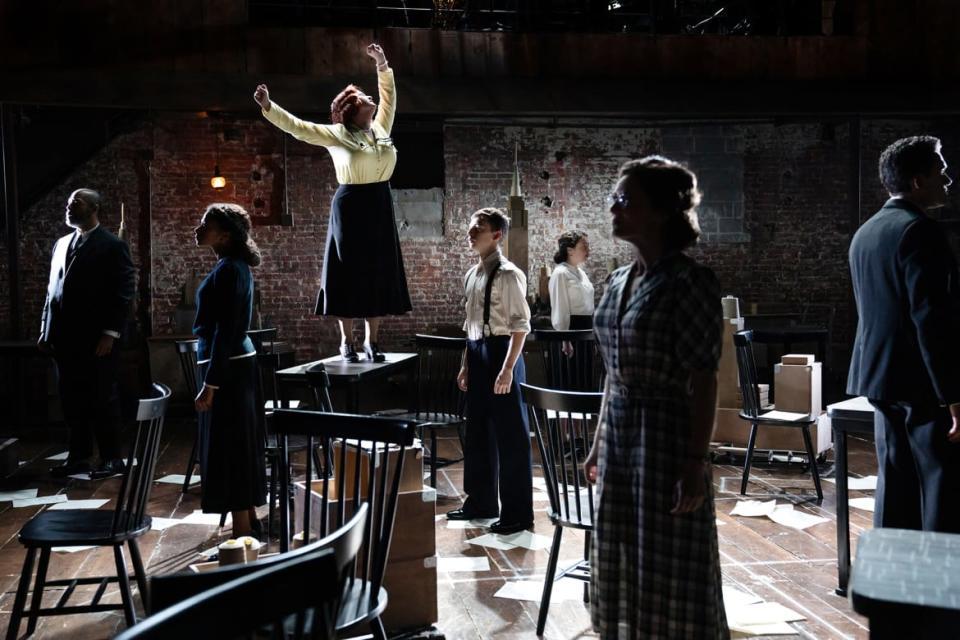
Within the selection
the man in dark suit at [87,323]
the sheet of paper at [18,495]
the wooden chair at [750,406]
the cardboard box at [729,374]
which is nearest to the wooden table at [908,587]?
the wooden chair at [750,406]

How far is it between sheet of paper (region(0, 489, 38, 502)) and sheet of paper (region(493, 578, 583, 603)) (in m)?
3.26

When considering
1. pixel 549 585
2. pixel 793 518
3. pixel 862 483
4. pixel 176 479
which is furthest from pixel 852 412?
pixel 176 479

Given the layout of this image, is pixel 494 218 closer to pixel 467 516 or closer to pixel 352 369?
pixel 352 369

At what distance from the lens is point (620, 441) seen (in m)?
2.15

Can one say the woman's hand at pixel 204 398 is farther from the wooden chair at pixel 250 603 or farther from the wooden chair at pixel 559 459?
the wooden chair at pixel 250 603

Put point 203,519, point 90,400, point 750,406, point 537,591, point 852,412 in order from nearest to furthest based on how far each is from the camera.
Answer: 1. point 852,412
2. point 537,591
3. point 203,519
4. point 750,406
5. point 90,400

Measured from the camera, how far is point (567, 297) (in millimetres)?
6723

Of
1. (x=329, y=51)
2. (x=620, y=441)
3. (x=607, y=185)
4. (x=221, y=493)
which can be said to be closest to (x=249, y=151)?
(x=329, y=51)

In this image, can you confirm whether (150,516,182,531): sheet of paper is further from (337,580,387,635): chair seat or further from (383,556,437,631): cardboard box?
(337,580,387,635): chair seat

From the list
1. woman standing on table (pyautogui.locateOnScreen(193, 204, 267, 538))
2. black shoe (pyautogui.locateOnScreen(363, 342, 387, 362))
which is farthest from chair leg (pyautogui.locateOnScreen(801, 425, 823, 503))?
woman standing on table (pyautogui.locateOnScreen(193, 204, 267, 538))

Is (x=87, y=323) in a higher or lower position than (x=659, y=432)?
higher

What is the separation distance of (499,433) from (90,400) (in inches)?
117

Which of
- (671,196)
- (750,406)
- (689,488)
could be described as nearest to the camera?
(689,488)

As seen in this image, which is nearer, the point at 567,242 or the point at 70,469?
the point at 70,469
